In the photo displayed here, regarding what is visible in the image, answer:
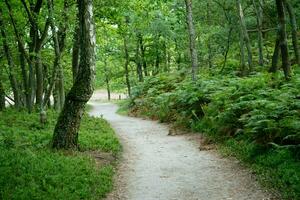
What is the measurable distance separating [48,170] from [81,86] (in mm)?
2888

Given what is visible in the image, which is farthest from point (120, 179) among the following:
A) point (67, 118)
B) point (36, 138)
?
point (36, 138)

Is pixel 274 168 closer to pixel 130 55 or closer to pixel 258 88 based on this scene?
pixel 258 88

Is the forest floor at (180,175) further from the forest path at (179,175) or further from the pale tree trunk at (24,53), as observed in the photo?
the pale tree trunk at (24,53)

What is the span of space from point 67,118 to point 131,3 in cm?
1003

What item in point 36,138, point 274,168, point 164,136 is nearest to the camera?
point 274,168

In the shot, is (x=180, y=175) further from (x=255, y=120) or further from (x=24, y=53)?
(x=24, y=53)

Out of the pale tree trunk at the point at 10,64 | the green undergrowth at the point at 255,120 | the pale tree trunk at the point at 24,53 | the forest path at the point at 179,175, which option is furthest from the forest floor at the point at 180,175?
the pale tree trunk at the point at 10,64

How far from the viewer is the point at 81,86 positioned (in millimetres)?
10914

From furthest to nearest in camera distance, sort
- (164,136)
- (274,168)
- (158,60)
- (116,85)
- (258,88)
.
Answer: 1. (116,85)
2. (158,60)
3. (164,136)
4. (258,88)
5. (274,168)

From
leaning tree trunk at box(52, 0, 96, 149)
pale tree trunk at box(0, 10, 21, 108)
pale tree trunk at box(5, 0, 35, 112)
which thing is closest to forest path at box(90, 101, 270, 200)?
leaning tree trunk at box(52, 0, 96, 149)

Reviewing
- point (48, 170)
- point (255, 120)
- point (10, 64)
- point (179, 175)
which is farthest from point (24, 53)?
point (255, 120)

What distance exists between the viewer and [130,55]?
130ft

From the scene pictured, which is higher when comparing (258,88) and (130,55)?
(130,55)

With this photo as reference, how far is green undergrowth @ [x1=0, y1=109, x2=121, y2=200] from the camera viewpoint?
7.73 meters
